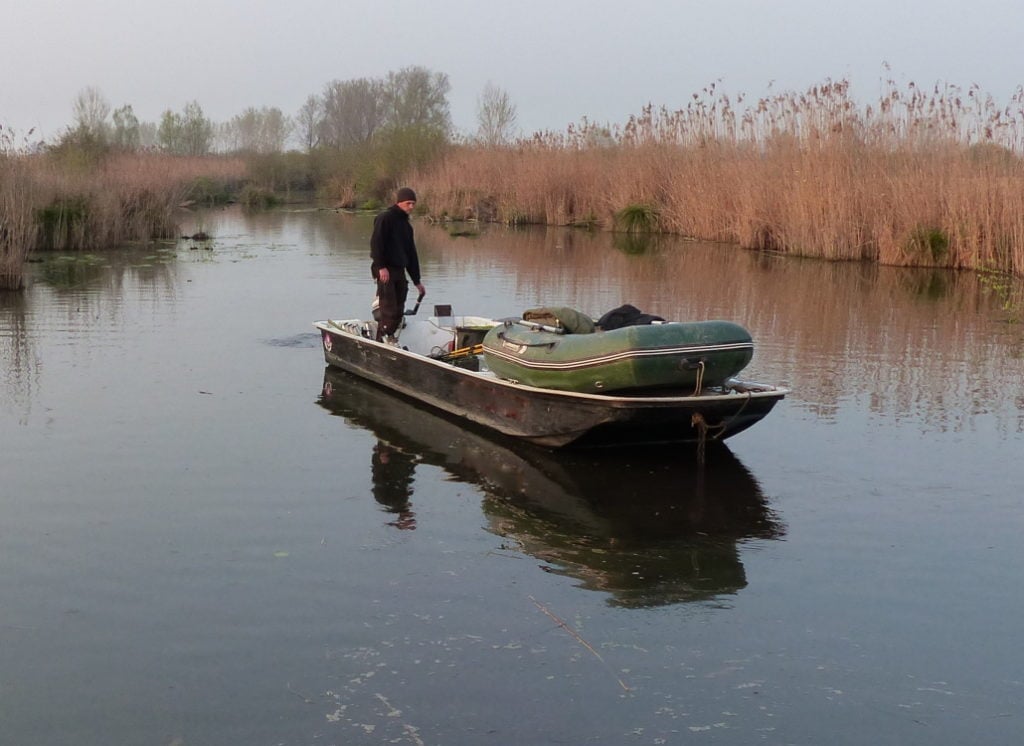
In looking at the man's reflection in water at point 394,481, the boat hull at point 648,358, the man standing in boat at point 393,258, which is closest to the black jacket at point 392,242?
the man standing in boat at point 393,258

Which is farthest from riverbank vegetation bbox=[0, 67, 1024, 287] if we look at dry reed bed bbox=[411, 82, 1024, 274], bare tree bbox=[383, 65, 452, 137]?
bare tree bbox=[383, 65, 452, 137]

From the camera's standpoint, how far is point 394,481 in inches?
284

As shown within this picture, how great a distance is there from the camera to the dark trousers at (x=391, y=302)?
991 centimetres

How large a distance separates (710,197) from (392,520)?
1975 centimetres

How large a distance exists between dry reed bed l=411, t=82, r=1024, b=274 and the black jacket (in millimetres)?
10907

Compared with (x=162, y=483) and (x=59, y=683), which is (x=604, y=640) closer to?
(x=59, y=683)

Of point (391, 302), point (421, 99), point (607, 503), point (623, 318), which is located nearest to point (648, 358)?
point (607, 503)

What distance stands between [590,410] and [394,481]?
126cm

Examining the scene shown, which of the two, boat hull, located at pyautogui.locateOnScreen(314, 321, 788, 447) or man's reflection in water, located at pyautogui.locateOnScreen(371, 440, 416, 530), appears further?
boat hull, located at pyautogui.locateOnScreen(314, 321, 788, 447)

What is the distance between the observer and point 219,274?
19016 millimetres

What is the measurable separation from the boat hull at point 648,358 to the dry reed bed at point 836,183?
38.4 ft

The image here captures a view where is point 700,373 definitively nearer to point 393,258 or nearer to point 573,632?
point 573,632

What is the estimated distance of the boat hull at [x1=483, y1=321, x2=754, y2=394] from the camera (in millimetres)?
7141

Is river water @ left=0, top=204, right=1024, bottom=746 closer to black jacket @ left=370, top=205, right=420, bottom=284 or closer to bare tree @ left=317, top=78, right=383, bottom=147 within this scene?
black jacket @ left=370, top=205, right=420, bottom=284
